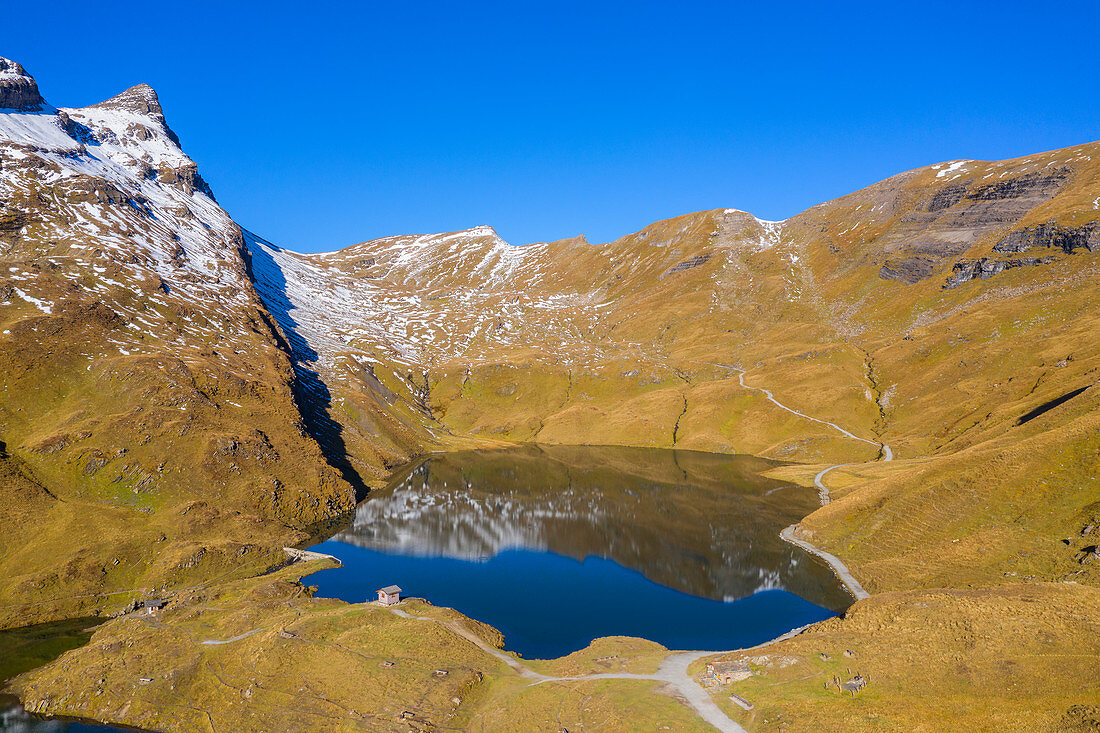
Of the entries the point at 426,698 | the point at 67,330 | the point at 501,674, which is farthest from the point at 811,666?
the point at 67,330

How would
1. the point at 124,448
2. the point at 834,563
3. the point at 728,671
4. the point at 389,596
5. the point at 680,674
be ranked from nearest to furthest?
the point at 728,671
the point at 680,674
the point at 389,596
the point at 834,563
the point at 124,448

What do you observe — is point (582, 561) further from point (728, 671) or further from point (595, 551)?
point (728, 671)

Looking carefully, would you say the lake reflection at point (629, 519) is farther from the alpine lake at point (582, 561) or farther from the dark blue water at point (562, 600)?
the dark blue water at point (562, 600)

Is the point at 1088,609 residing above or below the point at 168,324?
below

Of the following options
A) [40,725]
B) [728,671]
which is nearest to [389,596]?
[40,725]

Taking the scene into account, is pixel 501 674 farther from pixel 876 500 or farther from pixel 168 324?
pixel 168 324

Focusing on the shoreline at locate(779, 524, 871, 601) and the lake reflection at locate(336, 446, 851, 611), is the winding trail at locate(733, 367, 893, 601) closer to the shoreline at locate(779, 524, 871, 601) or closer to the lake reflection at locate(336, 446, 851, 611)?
the shoreline at locate(779, 524, 871, 601)

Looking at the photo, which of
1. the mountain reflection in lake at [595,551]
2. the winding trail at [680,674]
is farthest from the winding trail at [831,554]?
the mountain reflection in lake at [595,551]
